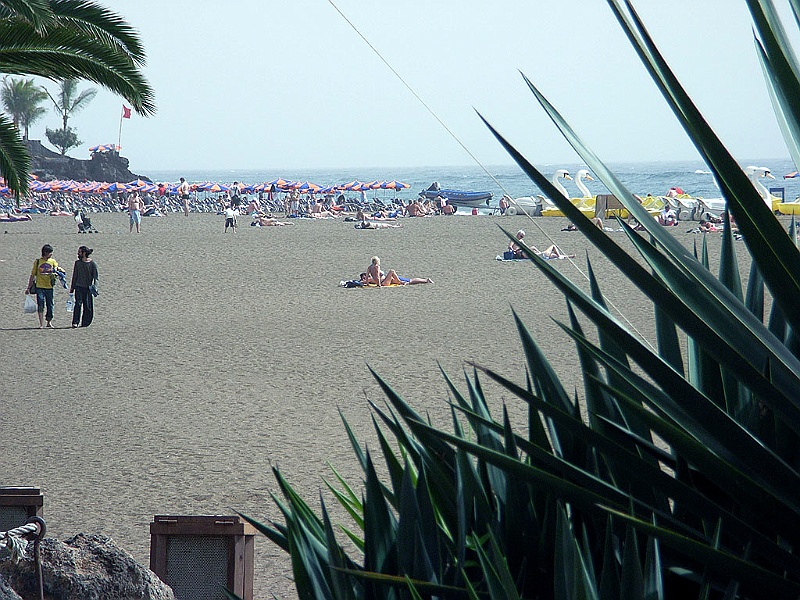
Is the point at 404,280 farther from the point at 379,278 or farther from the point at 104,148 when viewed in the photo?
the point at 104,148

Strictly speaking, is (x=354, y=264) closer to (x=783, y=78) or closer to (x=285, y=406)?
(x=285, y=406)

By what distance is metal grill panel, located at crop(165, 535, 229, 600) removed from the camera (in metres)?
3.63

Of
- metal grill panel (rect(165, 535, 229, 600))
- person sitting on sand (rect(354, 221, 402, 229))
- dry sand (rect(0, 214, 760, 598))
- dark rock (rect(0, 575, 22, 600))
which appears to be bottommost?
dry sand (rect(0, 214, 760, 598))

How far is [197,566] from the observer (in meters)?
3.66

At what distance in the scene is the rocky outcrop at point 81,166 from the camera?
90.2 meters

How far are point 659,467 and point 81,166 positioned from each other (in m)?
97.7

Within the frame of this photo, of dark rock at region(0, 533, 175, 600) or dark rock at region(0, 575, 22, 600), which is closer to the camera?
dark rock at region(0, 575, 22, 600)

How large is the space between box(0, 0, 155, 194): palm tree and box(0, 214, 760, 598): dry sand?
3163mm

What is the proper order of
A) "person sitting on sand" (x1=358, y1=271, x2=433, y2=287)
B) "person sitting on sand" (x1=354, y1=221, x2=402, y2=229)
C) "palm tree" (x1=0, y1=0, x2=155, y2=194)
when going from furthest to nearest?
"person sitting on sand" (x1=354, y1=221, x2=402, y2=229) → "person sitting on sand" (x1=358, y1=271, x2=433, y2=287) → "palm tree" (x1=0, y1=0, x2=155, y2=194)

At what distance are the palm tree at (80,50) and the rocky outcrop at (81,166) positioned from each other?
80706 millimetres

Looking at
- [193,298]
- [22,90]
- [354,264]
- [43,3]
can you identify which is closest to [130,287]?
[193,298]

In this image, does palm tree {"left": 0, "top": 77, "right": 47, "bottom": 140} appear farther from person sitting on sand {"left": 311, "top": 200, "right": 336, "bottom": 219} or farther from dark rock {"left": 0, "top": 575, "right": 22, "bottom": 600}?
dark rock {"left": 0, "top": 575, "right": 22, "bottom": 600}

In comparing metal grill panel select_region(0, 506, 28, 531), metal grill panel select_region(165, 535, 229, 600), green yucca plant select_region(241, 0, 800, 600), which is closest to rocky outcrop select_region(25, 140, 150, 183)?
metal grill panel select_region(0, 506, 28, 531)

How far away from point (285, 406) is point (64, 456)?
2.12 metres
